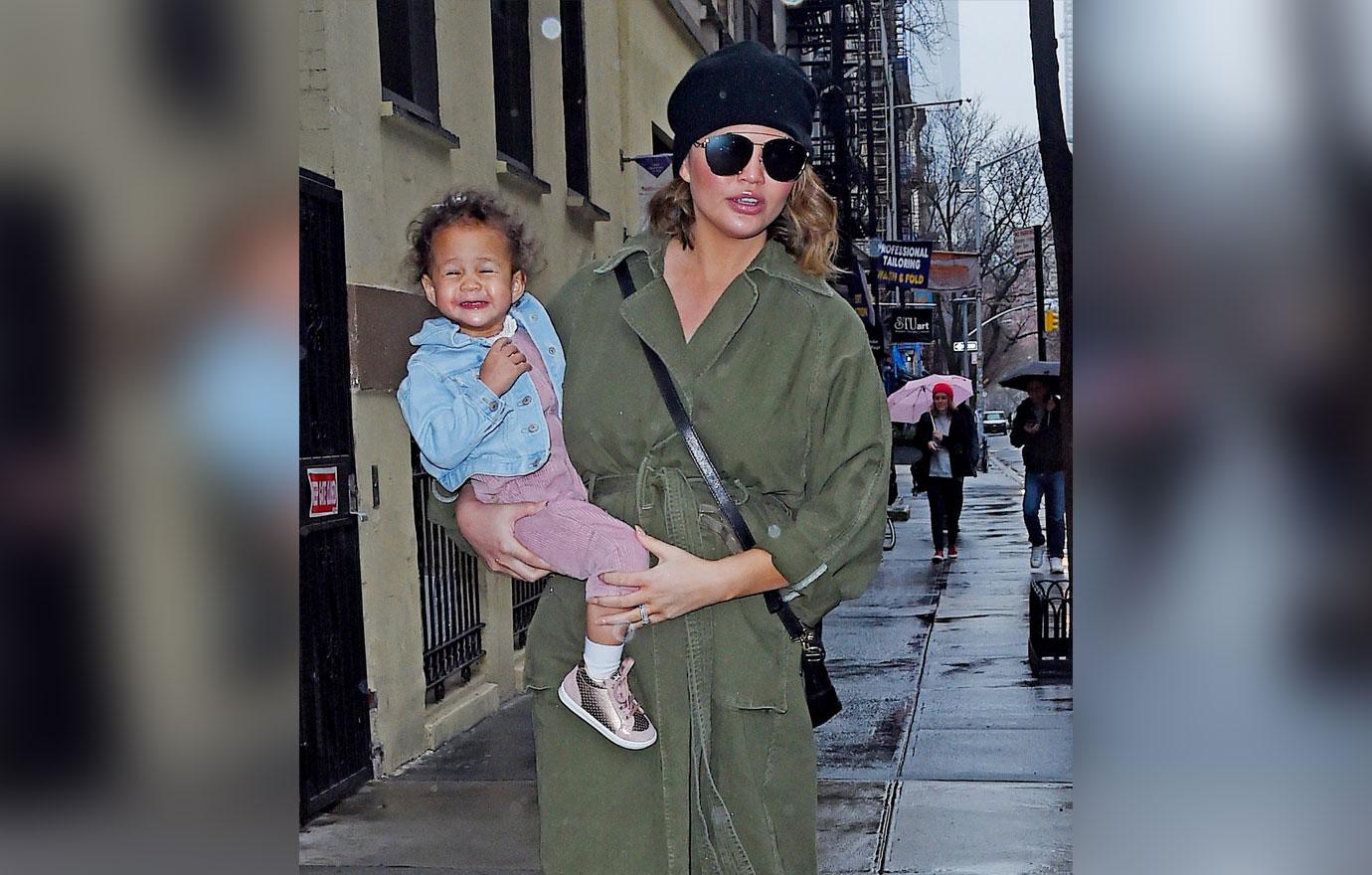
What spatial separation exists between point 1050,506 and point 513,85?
6955mm

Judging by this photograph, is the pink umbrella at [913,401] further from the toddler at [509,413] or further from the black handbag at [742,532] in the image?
the toddler at [509,413]

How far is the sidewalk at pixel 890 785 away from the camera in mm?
5688

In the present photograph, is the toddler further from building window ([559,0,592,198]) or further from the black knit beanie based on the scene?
building window ([559,0,592,198])

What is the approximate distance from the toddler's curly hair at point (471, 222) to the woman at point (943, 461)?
1325cm

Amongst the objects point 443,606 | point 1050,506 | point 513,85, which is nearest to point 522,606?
point 443,606

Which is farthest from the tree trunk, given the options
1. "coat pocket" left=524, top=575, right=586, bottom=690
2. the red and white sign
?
"coat pocket" left=524, top=575, right=586, bottom=690

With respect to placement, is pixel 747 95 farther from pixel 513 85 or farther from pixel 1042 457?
pixel 1042 457

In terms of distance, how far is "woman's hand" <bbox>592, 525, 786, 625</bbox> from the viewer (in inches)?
101

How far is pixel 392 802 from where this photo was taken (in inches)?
260

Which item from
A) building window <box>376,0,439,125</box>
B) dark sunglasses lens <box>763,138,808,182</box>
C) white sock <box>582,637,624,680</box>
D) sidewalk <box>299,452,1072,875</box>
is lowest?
sidewalk <box>299,452,1072,875</box>

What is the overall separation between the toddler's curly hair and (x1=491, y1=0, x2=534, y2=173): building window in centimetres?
746
